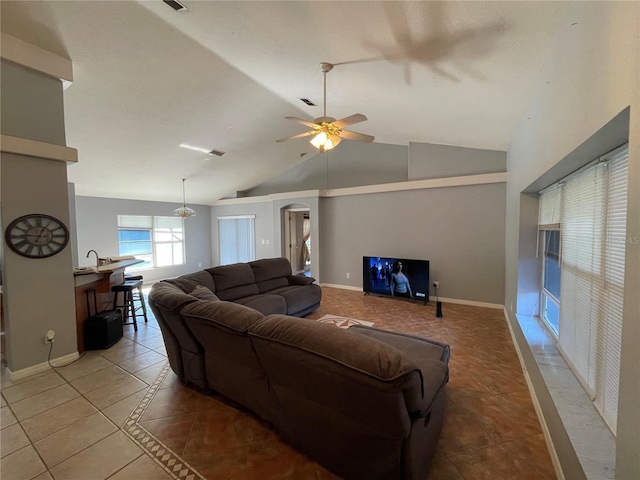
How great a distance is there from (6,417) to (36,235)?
1.57m

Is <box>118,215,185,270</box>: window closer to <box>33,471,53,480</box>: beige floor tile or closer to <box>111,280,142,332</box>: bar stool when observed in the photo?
<box>111,280,142,332</box>: bar stool

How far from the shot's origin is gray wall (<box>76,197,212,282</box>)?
19.6 ft

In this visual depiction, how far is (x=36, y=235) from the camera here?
8.40 ft

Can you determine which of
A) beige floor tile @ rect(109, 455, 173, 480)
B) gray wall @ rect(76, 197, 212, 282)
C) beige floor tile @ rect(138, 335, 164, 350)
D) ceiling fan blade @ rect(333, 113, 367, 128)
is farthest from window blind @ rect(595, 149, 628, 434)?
gray wall @ rect(76, 197, 212, 282)

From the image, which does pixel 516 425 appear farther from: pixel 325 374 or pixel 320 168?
pixel 320 168

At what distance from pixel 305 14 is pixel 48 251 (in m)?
3.28

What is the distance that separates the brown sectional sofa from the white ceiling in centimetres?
210

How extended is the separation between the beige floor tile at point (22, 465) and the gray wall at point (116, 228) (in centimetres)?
562

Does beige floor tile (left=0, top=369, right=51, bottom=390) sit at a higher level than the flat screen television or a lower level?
lower

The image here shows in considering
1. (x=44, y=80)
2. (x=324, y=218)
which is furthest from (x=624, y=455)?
(x=324, y=218)

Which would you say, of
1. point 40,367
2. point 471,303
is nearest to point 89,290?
point 40,367

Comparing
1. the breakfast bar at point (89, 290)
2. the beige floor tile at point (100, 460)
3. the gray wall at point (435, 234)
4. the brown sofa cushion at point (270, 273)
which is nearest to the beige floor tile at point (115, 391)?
the beige floor tile at point (100, 460)

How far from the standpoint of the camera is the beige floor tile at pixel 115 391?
218cm

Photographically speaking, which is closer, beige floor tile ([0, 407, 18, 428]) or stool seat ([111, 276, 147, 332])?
beige floor tile ([0, 407, 18, 428])
